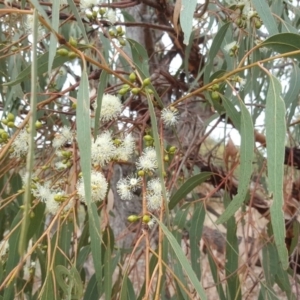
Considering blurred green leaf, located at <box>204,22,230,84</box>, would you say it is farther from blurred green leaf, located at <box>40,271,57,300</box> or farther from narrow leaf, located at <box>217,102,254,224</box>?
blurred green leaf, located at <box>40,271,57,300</box>

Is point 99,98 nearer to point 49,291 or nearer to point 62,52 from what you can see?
point 62,52

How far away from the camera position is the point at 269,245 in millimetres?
1226

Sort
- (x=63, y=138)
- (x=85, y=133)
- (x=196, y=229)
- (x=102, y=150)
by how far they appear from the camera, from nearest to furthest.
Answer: (x=85, y=133) < (x=102, y=150) < (x=63, y=138) < (x=196, y=229)

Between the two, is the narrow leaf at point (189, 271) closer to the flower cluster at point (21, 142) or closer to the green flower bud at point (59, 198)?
the green flower bud at point (59, 198)

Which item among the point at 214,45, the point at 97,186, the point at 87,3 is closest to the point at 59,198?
the point at 97,186

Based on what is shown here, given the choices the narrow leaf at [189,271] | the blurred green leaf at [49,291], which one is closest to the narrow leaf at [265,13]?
the narrow leaf at [189,271]

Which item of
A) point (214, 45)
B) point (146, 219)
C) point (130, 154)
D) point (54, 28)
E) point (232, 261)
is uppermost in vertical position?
point (214, 45)

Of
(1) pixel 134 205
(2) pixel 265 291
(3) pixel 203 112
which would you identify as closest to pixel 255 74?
(2) pixel 265 291

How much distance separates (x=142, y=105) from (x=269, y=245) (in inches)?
19.6

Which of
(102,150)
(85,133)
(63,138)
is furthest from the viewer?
(63,138)

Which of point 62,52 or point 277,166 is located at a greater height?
point 62,52

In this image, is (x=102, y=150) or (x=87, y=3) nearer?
(x=102, y=150)

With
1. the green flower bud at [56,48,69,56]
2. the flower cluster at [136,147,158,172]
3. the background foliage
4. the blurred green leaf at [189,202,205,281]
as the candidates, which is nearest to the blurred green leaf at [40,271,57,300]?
the background foliage

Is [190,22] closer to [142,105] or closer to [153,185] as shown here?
[153,185]
